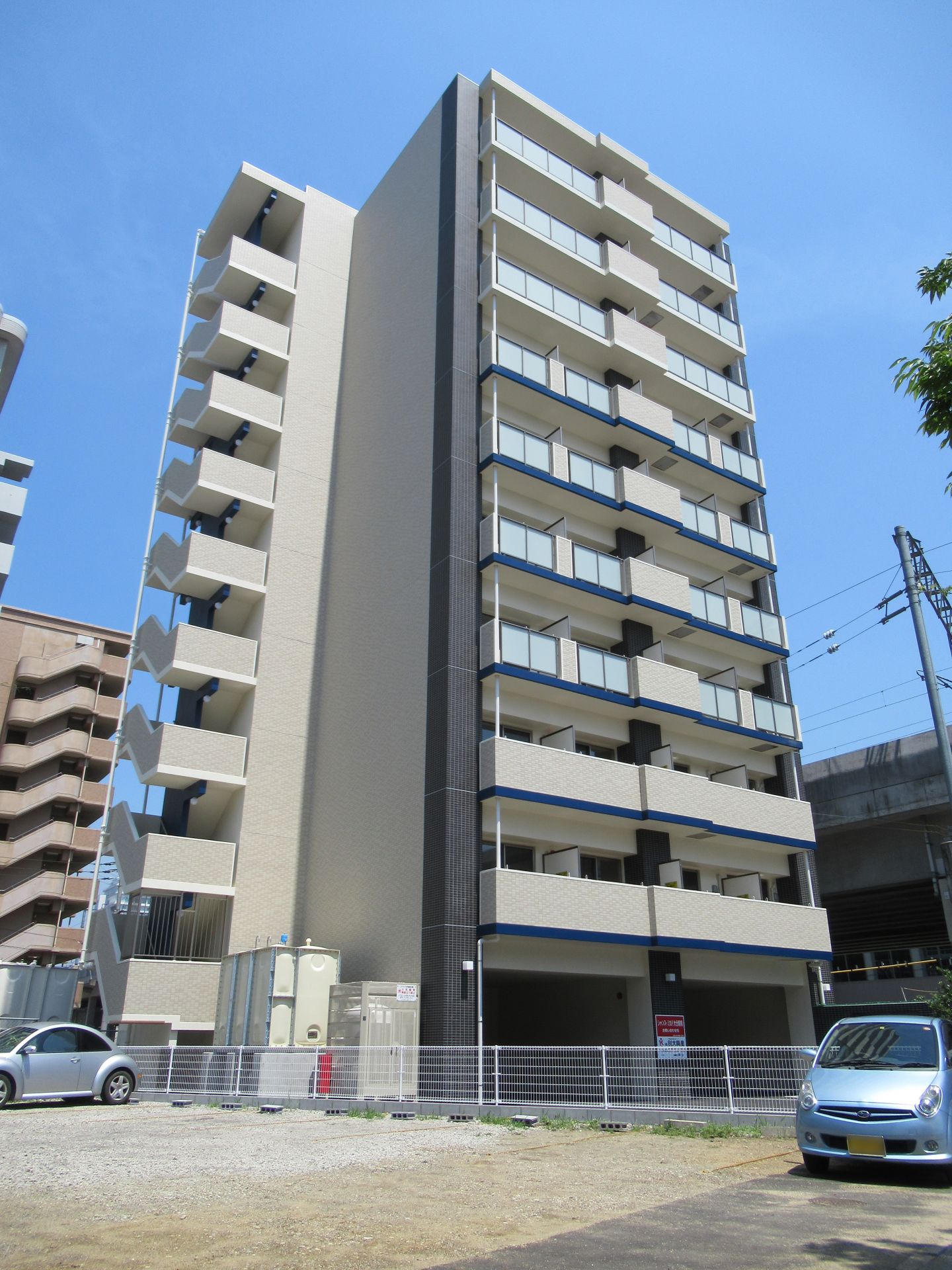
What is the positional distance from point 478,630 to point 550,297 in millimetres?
11442

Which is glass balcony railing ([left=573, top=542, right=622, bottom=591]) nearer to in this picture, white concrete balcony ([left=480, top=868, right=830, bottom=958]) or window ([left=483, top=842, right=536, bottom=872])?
window ([left=483, top=842, right=536, bottom=872])

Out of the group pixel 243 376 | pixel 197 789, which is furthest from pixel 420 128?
pixel 197 789

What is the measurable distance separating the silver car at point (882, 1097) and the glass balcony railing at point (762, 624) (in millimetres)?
20141

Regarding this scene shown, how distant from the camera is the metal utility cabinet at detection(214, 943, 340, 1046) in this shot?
2086 centimetres

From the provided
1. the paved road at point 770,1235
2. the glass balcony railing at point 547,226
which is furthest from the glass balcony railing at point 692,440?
the paved road at point 770,1235

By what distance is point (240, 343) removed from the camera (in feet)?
102

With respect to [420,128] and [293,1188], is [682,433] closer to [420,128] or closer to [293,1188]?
[420,128]

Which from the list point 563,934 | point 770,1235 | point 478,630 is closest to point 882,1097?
point 770,1235

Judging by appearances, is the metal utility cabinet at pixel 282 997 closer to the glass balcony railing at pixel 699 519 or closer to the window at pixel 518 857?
the window at pixel 518 857

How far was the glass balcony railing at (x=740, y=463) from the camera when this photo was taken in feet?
106

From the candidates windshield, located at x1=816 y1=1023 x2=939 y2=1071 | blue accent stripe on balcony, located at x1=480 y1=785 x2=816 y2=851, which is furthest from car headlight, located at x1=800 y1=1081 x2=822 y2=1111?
blue accent stripe on balcony, located at x1=480 y1=785 x2=816 y2=851

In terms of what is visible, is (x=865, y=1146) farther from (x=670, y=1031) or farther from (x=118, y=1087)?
(x=670, y=1031)

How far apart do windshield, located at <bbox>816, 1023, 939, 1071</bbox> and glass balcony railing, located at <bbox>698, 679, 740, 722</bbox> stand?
1630 cm

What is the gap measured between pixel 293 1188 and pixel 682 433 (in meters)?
26.7
